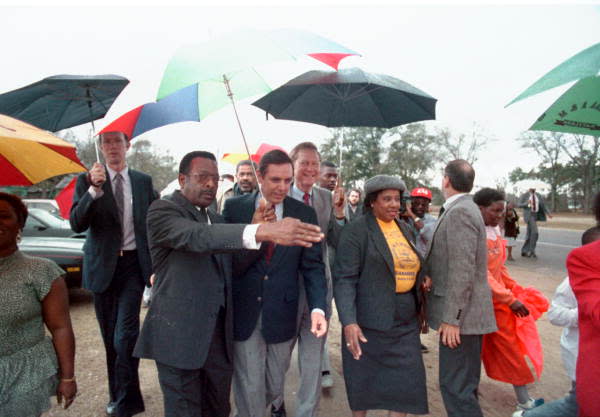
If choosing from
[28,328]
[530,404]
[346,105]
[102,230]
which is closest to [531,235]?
[530,404]

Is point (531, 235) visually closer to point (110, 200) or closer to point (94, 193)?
point (110, 200)

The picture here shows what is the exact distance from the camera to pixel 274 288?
8.36 ft

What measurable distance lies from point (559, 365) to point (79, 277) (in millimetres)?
6600

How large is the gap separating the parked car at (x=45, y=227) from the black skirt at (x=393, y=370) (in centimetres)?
691

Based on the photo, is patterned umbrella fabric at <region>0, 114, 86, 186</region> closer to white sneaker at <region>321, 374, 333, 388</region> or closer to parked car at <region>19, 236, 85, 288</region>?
white sneaker at <region>321, 374, 333, 388</region>

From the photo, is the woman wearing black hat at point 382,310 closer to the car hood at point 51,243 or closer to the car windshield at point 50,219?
the car hood at point 51,243

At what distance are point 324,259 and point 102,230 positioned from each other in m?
1.76

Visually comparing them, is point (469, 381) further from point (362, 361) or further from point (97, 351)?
point (97, 351)

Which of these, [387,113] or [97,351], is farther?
[97,351]

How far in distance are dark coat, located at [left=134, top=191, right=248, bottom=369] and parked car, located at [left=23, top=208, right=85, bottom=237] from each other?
652 centimetres

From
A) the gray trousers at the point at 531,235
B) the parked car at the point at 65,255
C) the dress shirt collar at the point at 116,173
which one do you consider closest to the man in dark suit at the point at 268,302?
the dress shirt collar at the point at 116,173

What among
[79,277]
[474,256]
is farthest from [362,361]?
[79,277]

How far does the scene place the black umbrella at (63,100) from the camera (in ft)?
8.38

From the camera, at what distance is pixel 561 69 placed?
77.5 inches
